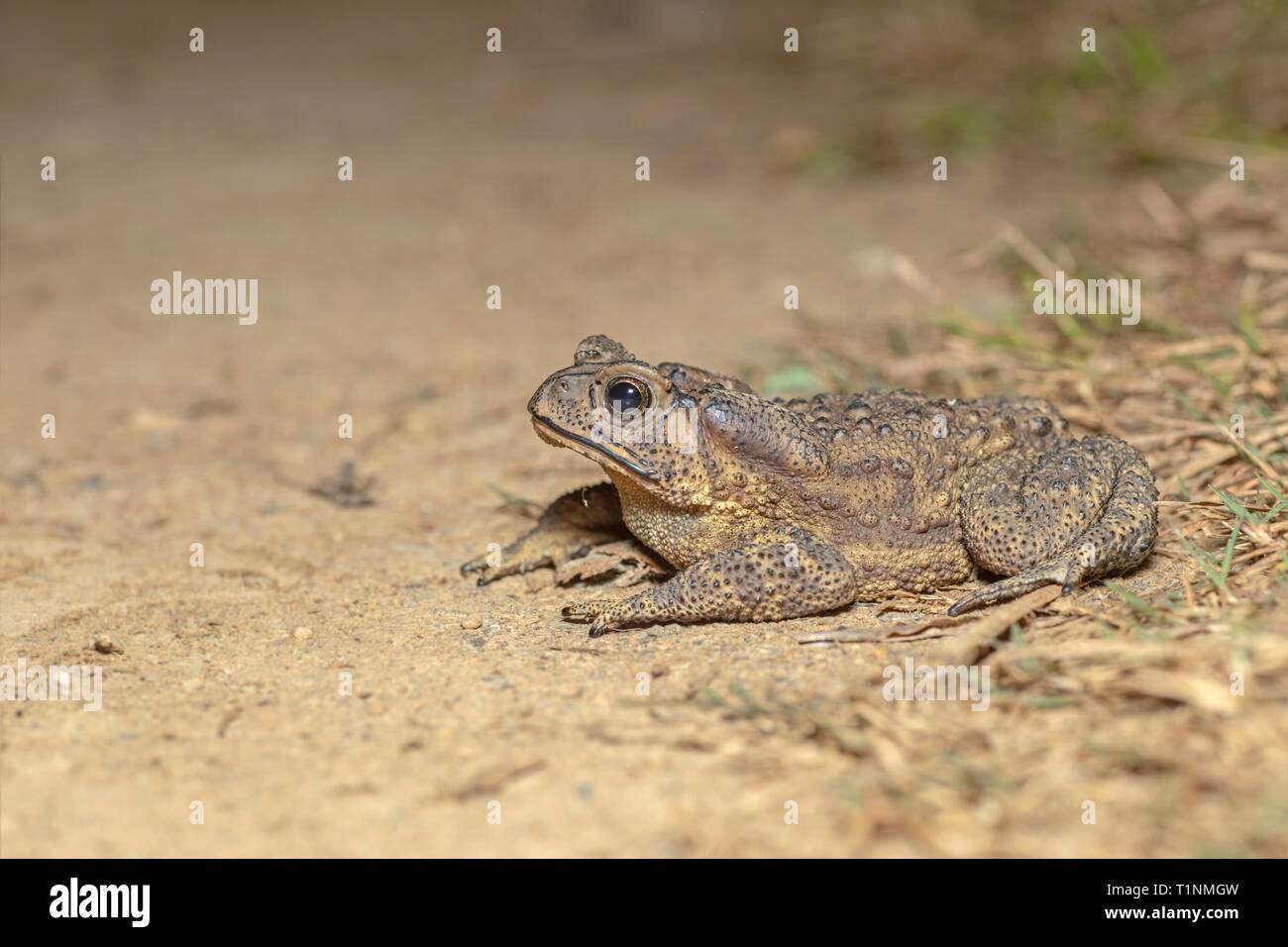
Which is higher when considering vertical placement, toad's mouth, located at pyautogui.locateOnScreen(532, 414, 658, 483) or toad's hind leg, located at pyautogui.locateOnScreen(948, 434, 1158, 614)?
toad's mouth, located at pyautogui.locateOnScreen(532, 414, 658, 483)

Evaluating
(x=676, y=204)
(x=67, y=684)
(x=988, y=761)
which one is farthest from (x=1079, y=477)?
(x=676, y=204)

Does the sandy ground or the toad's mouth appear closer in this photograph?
the sandy ground

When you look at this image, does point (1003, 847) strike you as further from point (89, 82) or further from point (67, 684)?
point (89, 82)
